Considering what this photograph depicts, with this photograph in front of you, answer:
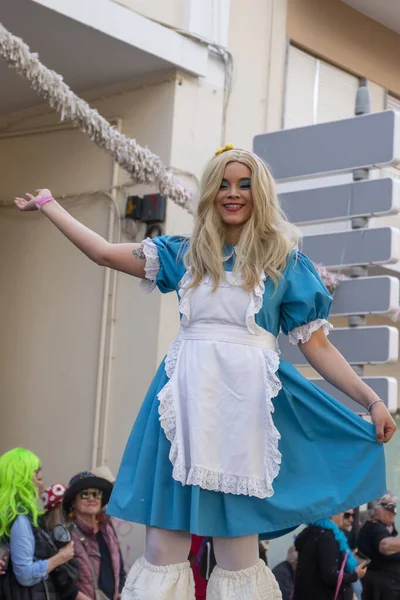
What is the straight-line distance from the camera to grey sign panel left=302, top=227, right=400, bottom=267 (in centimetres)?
720

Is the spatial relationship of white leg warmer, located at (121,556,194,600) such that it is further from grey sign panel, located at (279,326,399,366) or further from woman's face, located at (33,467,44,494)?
grey sign panel, located at (279,326,399,366)

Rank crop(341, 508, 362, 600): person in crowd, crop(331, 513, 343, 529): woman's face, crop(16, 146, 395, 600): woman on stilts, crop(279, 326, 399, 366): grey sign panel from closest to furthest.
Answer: crop(16, 146, 395, 600): woman on stilts
crop(279, 326, 399, 366): grey sign panel
crop(331, 513, 343, 529): woman's face
crop(341, 508, 362, 600): person in crowd

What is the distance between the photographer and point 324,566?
6703mm

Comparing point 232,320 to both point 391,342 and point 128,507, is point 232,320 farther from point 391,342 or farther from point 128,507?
point 391,342

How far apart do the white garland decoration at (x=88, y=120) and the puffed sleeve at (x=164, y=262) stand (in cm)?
259

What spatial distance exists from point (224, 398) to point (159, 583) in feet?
2.00

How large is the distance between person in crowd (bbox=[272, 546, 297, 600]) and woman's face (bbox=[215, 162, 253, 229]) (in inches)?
183

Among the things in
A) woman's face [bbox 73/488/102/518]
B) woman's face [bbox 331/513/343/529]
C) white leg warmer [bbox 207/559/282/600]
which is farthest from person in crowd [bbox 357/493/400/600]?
white leg warmer [bbox 207/559/282/600]

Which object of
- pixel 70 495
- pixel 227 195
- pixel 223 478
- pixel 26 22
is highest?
pixel 26 22

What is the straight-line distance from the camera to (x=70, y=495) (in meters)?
6.56

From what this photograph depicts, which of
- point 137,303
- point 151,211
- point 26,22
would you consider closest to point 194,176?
point 151,211

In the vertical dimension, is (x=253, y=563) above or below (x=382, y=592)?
above

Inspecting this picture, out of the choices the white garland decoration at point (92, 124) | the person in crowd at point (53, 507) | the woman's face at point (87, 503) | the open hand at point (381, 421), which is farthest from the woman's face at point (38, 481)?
the open hand at point (381, 421)

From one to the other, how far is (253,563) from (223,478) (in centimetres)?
30
